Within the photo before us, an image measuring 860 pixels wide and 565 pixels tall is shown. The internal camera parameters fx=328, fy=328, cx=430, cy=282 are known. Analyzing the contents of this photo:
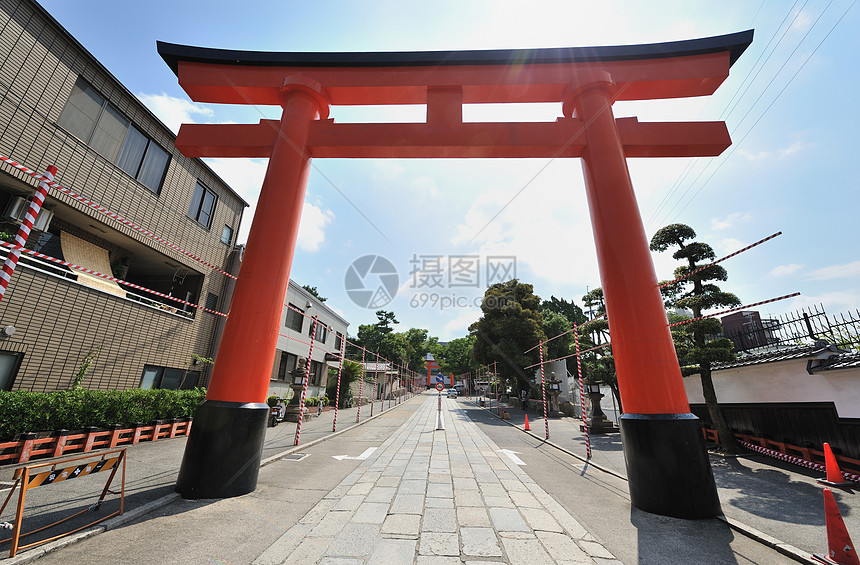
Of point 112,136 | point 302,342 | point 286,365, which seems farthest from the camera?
point 286,365

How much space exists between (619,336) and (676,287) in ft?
22.4

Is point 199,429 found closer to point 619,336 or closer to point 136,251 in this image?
point 619,336

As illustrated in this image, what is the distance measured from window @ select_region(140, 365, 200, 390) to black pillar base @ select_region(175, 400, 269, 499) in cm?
773

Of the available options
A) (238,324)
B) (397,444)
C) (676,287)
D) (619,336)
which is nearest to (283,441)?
(397,444)

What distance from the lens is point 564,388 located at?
22281 mm

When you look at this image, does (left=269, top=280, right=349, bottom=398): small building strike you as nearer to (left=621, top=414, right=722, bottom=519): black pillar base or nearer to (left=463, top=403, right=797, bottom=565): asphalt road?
(left=463, top=403, right=797, bottom=565): asphalt road

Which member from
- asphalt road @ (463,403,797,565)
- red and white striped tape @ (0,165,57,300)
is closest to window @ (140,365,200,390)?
red and white striped tape @ (0,165,57,300)

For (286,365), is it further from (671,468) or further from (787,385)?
(787,385)

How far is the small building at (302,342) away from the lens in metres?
16.6

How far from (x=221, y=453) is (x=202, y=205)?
1157 cm

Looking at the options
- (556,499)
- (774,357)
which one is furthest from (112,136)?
(774,357)

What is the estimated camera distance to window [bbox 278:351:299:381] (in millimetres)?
17319

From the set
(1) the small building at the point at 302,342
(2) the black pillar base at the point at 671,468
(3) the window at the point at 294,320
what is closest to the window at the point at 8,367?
(1) the small building at the point at 302,342

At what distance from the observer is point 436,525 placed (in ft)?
11.5
